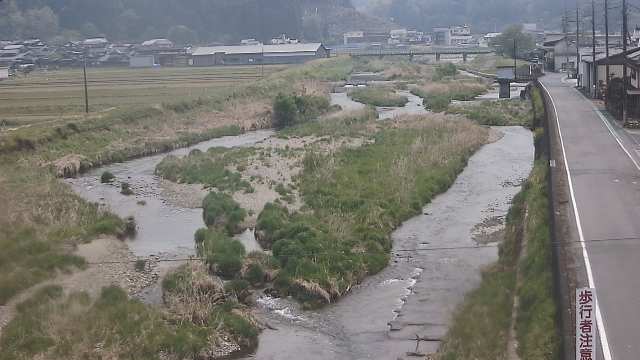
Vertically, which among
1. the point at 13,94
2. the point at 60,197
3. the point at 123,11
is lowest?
the point at 60,197

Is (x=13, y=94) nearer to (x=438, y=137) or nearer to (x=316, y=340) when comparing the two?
(x=438, y=137)

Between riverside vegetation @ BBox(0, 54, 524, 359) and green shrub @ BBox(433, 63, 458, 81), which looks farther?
green shrub @ BBox(433, 63, 458, 81)

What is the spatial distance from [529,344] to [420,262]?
21.6 feet

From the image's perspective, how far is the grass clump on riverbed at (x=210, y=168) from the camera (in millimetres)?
24375

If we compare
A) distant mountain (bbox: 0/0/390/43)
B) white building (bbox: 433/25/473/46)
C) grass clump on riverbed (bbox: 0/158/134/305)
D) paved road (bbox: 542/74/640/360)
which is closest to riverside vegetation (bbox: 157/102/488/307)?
grass clump on riverbed (bbox: 0/158/134/305)

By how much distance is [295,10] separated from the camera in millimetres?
114312

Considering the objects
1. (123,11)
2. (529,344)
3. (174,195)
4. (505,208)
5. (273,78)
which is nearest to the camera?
(529,344)

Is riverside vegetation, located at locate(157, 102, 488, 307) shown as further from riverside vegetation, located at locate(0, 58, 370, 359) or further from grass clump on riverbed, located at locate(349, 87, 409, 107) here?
grass clump on riverbed, located at locate(349, 87, 409, 107)

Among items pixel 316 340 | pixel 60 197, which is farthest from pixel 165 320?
pixel 60 197

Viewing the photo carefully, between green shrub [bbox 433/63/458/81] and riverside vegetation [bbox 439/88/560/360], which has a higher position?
green shrub [bbox 433/63/458/81]

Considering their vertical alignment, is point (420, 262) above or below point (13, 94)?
below

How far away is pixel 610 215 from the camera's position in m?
15.1

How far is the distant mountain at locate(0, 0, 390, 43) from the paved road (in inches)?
3020

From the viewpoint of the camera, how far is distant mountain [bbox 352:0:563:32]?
140 m
